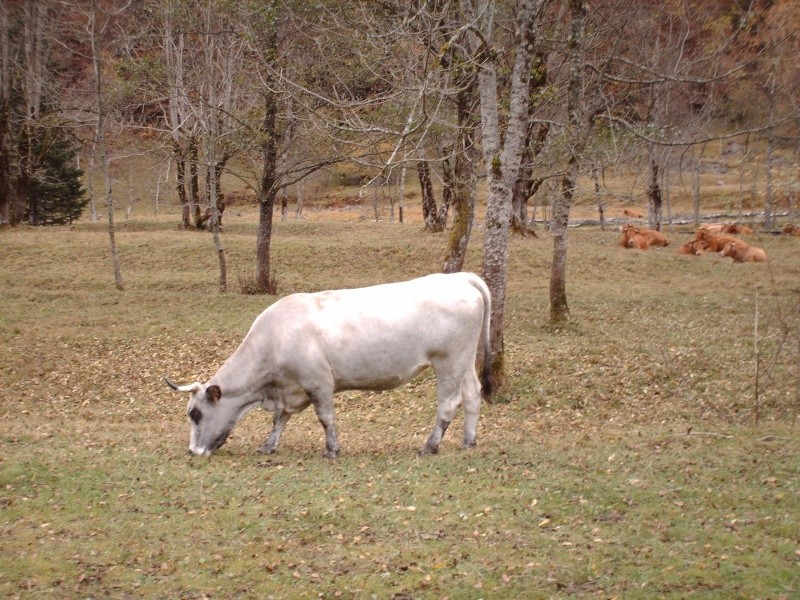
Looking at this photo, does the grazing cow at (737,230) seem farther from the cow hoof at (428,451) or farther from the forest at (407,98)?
the cow hoof at (428,451)

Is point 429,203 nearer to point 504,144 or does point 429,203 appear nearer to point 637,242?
point 637,242

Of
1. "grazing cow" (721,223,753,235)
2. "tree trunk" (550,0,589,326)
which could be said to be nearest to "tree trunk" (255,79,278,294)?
"tree trunk" (550,0,589,326)

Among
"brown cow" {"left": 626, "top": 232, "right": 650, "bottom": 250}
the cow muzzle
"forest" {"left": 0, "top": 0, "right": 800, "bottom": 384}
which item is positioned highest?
"forest" {"left": 0, "top": 0, "right": 800, "bottom": 384}

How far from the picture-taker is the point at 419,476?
10828 millimetres

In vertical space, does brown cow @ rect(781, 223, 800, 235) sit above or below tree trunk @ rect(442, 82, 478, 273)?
below

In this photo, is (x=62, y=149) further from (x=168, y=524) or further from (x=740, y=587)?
(x=740, y=587)

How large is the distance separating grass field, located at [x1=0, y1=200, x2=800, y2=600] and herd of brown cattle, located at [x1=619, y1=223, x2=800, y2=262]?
39.8 ft

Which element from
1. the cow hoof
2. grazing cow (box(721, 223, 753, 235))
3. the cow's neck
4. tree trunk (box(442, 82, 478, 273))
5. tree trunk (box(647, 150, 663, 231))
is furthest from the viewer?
tree trunk (box(647, 150, 663, 231))

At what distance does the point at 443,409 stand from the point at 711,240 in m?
29.3

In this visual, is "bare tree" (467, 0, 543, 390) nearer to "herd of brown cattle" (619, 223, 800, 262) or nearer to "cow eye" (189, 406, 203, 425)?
"cow eye" (189, 406, 203, 425)

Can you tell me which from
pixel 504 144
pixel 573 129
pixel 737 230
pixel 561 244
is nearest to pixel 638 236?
pixel 737 230

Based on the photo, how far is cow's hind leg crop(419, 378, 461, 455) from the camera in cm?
1233

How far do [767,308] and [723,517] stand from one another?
57.4 ft

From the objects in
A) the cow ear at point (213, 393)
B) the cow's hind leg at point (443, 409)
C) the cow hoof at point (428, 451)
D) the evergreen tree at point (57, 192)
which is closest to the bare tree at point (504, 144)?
the cow's hind leg at point (443, 409)
